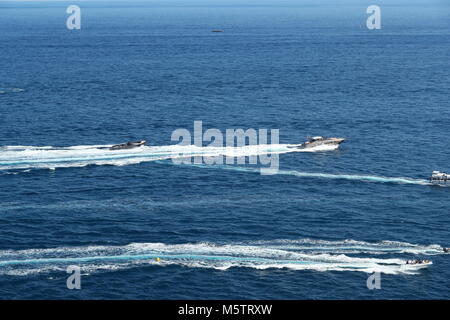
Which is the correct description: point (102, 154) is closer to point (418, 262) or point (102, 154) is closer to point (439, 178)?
point (439, 178)

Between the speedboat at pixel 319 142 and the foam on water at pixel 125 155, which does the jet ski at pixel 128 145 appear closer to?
the foam on water at pixel 125 155

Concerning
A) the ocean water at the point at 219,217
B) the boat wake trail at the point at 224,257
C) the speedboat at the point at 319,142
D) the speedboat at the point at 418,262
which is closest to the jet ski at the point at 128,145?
the ocean water at the point at 219,217

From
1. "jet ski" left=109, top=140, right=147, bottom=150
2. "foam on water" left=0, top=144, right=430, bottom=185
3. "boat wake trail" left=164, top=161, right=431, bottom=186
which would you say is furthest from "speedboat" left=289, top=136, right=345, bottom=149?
"jet ski" left=109, top=140, right=147, bottom=150

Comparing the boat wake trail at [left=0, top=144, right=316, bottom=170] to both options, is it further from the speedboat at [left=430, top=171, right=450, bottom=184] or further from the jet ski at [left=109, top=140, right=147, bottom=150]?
the speedboat at [left=430, top=171, right=450, bottom=184]

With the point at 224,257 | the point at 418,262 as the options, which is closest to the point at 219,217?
the point at 224,257

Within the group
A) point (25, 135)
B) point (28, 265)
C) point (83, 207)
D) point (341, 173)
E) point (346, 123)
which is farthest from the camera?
point (346, 123)

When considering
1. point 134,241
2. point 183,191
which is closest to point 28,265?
point 134,241

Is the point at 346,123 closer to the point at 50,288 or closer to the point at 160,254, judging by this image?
the point at 160,254
